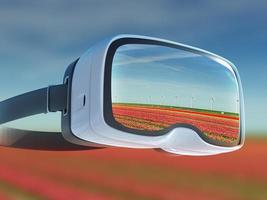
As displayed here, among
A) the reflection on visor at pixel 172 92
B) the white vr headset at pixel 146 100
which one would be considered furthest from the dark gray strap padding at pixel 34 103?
the reflection on visor at pixel 172 92

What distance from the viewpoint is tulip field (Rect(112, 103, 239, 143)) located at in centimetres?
71

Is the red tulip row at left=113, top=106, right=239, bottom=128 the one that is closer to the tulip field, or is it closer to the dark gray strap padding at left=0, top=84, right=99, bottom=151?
the tulip field

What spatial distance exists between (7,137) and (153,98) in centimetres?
34

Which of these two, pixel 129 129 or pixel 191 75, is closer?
pixel 129 129

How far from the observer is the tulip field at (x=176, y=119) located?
2.32 ft

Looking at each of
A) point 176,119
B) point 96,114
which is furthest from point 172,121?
point 96,114

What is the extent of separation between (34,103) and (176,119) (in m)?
0.24

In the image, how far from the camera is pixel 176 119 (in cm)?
78

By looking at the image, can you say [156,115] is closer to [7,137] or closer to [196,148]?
[196,148]

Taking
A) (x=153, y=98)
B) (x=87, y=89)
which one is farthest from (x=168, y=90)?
(x=87, y=89)

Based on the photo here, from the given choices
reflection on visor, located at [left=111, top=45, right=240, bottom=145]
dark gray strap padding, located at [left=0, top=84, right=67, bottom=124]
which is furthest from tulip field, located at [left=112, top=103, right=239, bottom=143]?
dark gray strap padding, located at [left=0, top=84, right=67, bottom=124]

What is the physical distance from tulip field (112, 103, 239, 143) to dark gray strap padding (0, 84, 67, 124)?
0.12m

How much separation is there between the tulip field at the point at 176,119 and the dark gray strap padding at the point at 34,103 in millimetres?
119

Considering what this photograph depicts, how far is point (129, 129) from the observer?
2.31 feet
